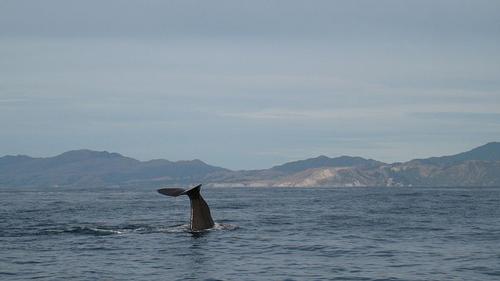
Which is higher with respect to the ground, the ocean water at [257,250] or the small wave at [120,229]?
the small wave at [120,229]

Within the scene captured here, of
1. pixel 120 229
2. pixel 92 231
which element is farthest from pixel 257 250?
pixel 120 229

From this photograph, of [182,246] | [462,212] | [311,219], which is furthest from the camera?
[462,212]

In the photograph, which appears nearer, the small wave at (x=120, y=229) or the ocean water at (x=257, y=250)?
the ocean water at (x=257, y=250)

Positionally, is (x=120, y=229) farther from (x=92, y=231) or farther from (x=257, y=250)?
(x=257, y=250)

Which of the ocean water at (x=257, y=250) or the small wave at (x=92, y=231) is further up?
the small wave at (x=92, y=231)

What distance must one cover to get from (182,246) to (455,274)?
1158cm

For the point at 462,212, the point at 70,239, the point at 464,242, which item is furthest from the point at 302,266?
the point at 462,212

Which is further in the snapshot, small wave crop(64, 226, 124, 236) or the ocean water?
small wave crop(64, 226, 124, 236)

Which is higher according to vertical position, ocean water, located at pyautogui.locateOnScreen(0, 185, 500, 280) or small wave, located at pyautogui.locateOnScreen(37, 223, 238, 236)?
small wave, located at pyautogui.locateOnScreen(37, 223, 238, 236)

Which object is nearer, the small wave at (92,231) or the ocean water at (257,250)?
the ocean water at (257,250)

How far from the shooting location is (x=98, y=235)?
35.9 meters

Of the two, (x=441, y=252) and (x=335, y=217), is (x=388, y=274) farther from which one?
(x=335, y=217)

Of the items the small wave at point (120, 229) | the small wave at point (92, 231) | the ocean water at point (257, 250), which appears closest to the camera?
the ocean water at point (257, 250)

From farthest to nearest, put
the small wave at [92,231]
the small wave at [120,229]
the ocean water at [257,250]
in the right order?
the small wave at [120,229], the small wave at [92,231], the ocean water at [257,250]
